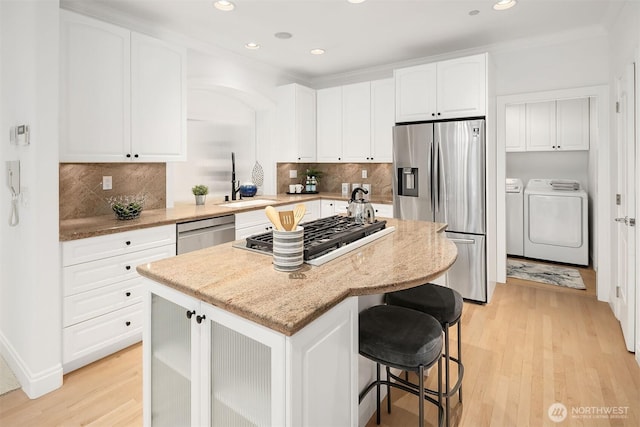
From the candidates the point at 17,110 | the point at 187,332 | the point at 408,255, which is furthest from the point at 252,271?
the point at 17,110

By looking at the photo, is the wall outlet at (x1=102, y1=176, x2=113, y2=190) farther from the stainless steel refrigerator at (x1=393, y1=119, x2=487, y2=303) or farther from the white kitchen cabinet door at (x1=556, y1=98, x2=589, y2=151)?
the white kitchen cabinet door at (x1=556, y1=98, x2=589, y2=151)

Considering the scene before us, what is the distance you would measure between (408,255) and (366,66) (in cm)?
358

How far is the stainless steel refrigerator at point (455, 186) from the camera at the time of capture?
3.53 meters

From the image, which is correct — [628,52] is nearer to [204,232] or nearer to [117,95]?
[204,232]

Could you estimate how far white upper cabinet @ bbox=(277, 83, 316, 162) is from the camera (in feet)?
15.3

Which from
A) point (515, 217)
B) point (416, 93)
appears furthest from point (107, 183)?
point (515, 217)

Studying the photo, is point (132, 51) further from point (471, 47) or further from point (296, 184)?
point (471, 47)

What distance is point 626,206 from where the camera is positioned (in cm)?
275

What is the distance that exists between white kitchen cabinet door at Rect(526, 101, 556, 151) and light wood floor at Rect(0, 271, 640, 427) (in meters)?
2.88

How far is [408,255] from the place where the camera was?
1.78 m

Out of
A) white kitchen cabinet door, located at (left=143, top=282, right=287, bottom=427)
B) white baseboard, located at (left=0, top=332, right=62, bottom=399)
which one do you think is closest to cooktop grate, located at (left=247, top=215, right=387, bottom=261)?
white kitchen cabinet door, located at (left=143, top=282, right=287, bottom=427)

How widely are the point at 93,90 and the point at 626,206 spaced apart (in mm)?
4044

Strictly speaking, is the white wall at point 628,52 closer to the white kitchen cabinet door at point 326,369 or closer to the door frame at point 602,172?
the door frame at point 602,172

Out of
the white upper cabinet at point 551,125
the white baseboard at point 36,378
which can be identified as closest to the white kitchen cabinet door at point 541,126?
the white upper cabinet at point 551,125
